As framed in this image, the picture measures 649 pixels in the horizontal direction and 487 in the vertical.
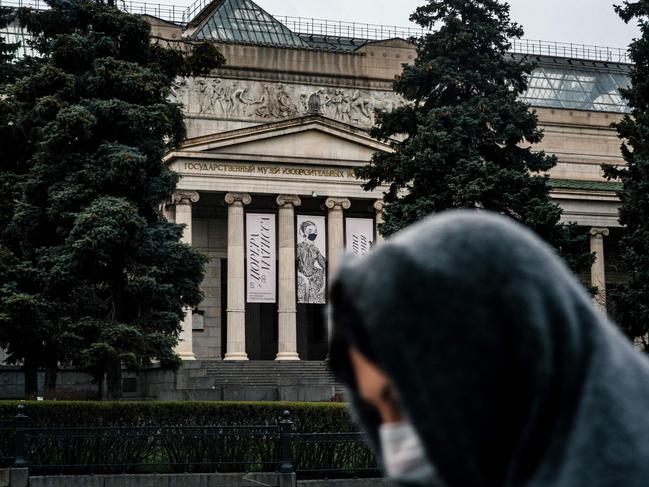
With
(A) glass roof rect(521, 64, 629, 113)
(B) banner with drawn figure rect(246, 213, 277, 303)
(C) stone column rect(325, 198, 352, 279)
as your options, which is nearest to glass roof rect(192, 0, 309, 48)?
(C) stone column rect(325, 198, 352, 279)

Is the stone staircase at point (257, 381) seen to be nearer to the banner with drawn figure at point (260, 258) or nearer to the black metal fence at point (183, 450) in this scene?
the banner with drawn figure at point (260, 258)

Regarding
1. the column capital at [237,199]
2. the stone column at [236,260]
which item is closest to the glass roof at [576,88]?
the column capital at [237,199]

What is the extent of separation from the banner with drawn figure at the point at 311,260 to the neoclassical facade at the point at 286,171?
54 millimetres

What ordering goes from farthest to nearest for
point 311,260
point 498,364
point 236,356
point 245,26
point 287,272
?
1. point 245,26
2. point 287,272
3. point 236,356
4. point 311,260
5. point 498,364

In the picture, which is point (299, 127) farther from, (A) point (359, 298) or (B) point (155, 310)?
(A) point (359, 298)

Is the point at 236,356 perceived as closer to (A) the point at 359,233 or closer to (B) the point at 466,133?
(A) the point at 359,233

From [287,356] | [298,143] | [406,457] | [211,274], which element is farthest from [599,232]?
[406,457]

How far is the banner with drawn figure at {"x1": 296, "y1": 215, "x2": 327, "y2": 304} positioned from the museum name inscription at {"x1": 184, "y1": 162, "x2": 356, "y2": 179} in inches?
110

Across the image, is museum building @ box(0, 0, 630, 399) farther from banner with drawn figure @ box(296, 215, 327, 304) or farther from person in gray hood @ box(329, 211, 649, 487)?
person in gray hood @ box(329, 211, 649, 487)

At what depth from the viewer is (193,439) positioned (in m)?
23.5

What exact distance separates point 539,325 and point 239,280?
2224 inches

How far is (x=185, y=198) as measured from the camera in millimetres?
57312

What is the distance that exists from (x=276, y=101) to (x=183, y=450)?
40616 mm

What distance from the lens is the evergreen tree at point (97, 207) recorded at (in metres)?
29.4
